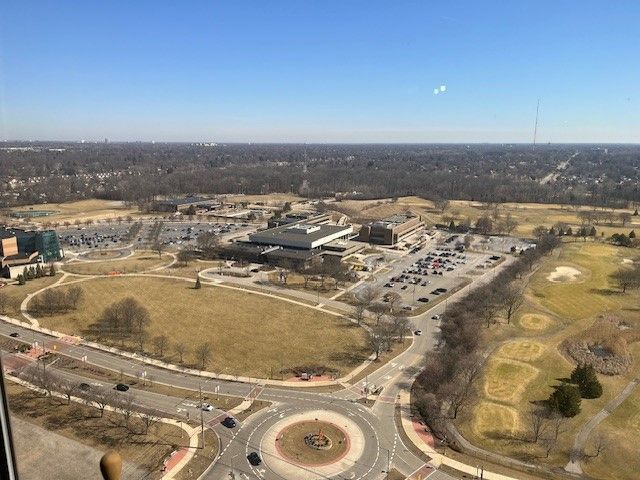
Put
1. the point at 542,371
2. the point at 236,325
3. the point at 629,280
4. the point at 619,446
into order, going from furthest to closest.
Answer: the point at 629,280 → the point at 236,325 → the point at 542,371 → the point at 619,446

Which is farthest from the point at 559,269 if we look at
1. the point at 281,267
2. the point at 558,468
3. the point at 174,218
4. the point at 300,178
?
the point at 300,178

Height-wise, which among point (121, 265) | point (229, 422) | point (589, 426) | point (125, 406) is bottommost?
point (589, 426)

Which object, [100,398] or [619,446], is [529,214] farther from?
[100,398]

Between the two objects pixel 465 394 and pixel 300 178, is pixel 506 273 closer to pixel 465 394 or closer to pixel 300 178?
pixel 465 394

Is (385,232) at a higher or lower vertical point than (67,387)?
higher

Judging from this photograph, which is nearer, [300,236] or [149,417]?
[149,417]

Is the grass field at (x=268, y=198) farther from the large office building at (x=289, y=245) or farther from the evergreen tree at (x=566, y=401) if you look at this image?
the evergreen tree at (x=566, y=401)

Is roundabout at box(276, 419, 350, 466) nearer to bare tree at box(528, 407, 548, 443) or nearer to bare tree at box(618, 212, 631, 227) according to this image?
bare tree at box(528, 407, 548, 443)

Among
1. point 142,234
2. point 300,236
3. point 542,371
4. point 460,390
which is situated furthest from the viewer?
point 142,234

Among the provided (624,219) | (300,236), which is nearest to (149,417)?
(300,236)
